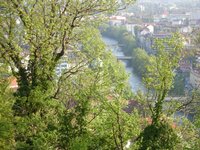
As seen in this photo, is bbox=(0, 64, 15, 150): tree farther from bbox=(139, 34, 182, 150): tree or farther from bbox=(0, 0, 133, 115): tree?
bbox=(139, 34, 182, 150): tree

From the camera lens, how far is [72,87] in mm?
9609

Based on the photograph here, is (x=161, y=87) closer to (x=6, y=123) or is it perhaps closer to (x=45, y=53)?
(x=45, y=53)

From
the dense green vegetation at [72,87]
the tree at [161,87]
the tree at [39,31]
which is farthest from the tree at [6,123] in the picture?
the tree at [161,87]

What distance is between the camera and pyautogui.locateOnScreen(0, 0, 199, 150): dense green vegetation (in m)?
7.61

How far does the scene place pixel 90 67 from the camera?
992 centimetres

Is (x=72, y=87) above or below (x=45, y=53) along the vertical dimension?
below

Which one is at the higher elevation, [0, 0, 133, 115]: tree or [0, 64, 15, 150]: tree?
[0, 0, 133, 115]: tree

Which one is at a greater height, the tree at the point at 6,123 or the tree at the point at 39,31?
the tree at the point at 39,31

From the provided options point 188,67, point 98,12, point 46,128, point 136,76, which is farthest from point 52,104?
point 136,76

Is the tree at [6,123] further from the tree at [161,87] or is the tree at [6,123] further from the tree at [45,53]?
the tree at [161,87]

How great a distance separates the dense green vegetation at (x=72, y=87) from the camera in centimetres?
761

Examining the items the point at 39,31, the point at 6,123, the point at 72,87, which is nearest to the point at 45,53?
the point at 39,31

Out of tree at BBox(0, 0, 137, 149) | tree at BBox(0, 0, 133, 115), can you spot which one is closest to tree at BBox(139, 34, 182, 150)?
tree at BBox(0, 0, 137, 149)

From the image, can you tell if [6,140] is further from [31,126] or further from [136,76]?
[136,76]
